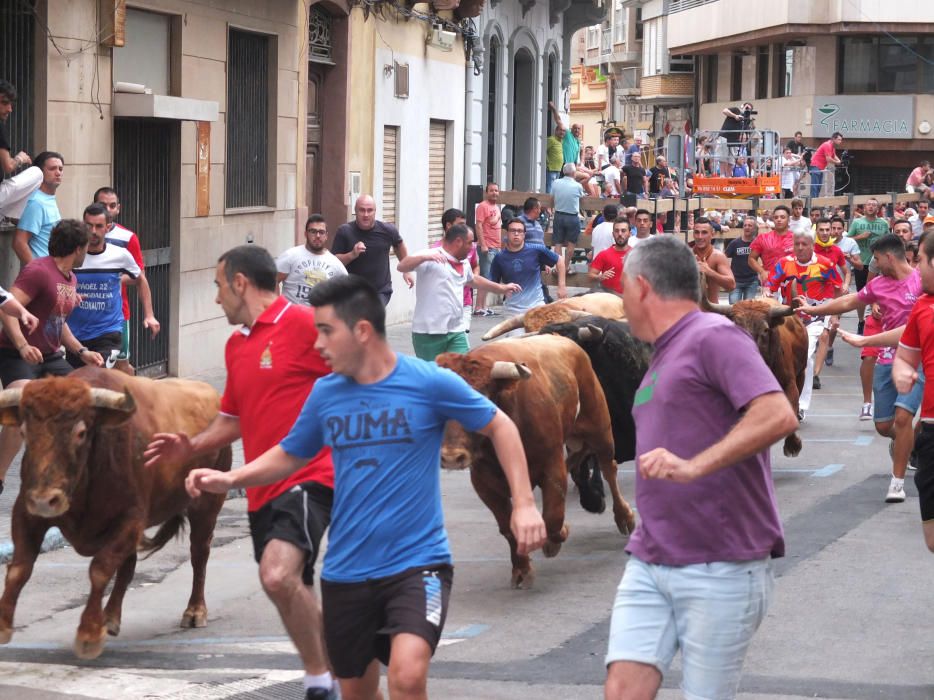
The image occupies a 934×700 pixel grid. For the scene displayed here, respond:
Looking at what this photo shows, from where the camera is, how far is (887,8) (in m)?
50.5

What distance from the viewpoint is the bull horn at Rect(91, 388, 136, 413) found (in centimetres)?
729

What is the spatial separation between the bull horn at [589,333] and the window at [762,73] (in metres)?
46.5

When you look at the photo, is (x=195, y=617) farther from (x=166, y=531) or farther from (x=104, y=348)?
(x=104, y=348)

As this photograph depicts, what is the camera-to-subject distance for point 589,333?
35.8ft

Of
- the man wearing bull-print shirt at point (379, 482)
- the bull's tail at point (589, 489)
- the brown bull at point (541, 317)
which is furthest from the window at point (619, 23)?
the man wearing bull-print shirt at point (379, 482)

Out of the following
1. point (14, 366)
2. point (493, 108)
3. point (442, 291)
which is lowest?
point (14, 366)

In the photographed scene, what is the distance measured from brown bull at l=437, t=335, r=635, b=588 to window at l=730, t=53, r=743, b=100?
50.4m

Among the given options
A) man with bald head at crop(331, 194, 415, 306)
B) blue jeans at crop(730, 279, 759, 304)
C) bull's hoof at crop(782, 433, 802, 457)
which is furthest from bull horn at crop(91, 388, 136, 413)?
blue jeans at crop(730, 279, 759, 304)

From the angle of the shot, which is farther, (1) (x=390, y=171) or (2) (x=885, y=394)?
(1) (x=390, y=171)

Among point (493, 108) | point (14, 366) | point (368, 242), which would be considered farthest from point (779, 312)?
point (493, 108)

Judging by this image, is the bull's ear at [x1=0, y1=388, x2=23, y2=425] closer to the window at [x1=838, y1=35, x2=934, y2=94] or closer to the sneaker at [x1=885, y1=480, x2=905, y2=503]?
the sneaker at [x1=885, y1=480, x2=905, y2=503]

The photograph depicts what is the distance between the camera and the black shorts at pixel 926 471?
768 cm

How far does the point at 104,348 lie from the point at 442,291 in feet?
9.47

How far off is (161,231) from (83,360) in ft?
18.5
